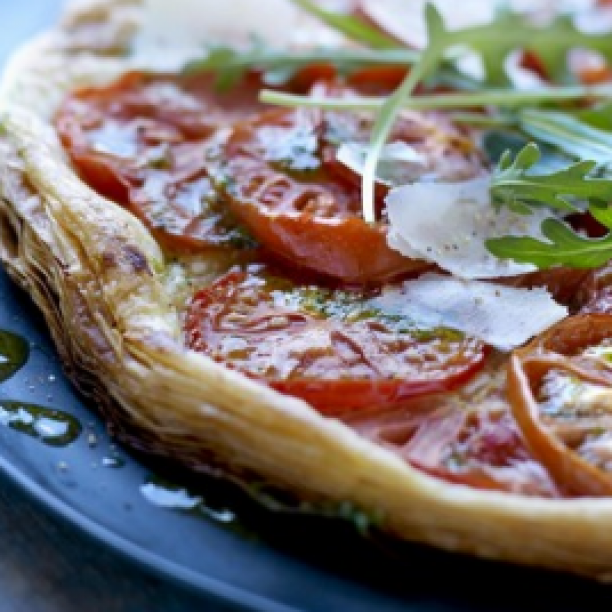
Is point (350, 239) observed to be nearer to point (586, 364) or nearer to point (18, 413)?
point (586, 364)

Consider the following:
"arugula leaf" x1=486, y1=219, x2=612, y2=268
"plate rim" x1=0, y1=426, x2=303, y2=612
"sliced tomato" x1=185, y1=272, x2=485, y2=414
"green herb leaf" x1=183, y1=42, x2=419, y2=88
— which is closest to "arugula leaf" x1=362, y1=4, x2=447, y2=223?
"green herb leaf" x1=183, y1=42, x2=419, y2=88

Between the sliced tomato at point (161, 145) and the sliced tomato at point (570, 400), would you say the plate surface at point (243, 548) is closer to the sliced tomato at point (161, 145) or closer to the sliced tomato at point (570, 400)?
the sliced tomato at point (570, 400)

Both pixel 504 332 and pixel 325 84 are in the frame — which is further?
pixel 325 84

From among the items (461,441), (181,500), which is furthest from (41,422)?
(461,441)

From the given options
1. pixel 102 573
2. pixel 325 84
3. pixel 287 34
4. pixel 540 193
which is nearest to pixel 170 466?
pixel 102 573

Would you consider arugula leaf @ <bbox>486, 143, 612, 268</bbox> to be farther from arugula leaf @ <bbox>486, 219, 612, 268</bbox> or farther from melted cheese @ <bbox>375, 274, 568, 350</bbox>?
melted cheese @ <bbox>375, 274, 568, 350</bbox>

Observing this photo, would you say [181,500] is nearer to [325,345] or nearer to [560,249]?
[325,345]
